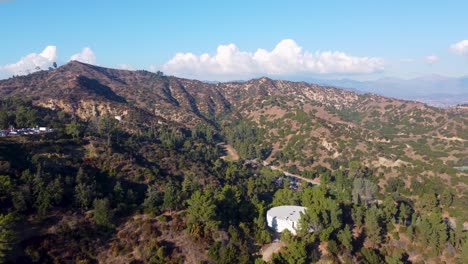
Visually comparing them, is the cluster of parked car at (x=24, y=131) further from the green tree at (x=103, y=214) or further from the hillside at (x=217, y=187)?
the green tree at (x=103, y=214)

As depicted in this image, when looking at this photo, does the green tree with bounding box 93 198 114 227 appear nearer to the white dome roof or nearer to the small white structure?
the small white structure

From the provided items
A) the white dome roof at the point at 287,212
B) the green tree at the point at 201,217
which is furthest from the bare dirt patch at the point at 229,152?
the green tree at the point at 201,217

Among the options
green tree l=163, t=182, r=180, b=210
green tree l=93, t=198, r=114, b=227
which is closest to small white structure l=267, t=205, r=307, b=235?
green tree l=163, t=182, r=180, b=210

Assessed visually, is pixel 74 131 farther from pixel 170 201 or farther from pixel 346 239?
pixel 346 239

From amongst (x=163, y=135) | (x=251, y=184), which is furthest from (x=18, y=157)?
(x=163, y=135)

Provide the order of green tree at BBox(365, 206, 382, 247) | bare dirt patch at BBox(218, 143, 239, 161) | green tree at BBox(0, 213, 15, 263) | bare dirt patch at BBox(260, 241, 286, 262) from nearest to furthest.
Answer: green tree at BBox(0, 213, 15, 263) → bare dirt patch at BBox(260, 241, 286, 262) → green tree at BBox(365, 206, 382, 247) → bare dirt patch at BBox(218, 143, 239, 161)

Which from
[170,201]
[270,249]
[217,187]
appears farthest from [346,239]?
[217,187]
